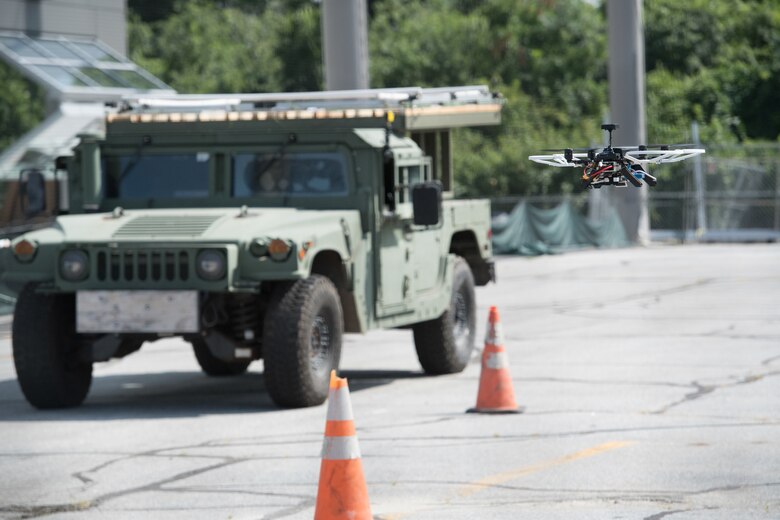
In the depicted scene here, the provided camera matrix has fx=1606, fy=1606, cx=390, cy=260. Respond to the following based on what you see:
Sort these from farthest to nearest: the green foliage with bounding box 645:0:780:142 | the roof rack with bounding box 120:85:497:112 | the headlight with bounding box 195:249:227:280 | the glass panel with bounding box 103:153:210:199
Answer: the green foliage with bounding box 645:0:780:142, the glass panel with bounding box 103:153:210:199, the roof rack with bounding box 120:85:497:112, the headlight with bounding box 195:249:227:280

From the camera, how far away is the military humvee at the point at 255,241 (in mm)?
11914

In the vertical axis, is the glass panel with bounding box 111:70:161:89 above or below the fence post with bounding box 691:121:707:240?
above

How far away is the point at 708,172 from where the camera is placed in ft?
134

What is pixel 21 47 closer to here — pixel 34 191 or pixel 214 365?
pixel 214 365

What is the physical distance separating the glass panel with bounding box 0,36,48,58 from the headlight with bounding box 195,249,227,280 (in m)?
24.1

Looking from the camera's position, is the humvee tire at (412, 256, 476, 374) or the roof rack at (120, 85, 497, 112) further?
the humvee tire at (412, 256, 476, 374)

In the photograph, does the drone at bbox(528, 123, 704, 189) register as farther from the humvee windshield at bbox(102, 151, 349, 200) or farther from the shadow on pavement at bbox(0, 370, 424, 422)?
the humvee windshield at bbox(102, 151, 349, 200)

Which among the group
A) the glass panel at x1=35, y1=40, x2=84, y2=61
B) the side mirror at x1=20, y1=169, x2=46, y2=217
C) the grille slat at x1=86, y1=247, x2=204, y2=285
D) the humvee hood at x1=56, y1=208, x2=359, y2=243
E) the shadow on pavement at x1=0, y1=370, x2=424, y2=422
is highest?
the glass panel at x1=35, y1=40, x2=84, y2=61

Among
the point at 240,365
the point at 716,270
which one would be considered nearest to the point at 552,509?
the point at 240,365

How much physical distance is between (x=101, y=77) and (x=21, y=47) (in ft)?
6.03

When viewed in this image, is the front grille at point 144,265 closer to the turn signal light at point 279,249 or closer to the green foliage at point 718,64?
the turn signal light at point 279,249

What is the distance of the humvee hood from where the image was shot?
12008mm

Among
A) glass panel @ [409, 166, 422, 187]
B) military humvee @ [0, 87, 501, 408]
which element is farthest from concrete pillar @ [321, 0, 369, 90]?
glass panel @ [409, 166, 422, 187]

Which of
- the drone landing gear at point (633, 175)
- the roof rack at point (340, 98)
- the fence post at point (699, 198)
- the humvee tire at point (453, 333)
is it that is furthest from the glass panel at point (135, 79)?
the drone landing gear at point (633, 175)
